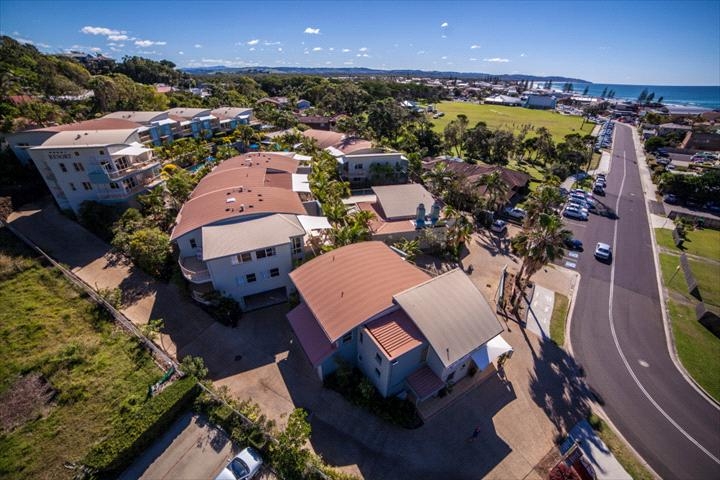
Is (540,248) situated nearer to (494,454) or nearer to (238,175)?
(494,454)

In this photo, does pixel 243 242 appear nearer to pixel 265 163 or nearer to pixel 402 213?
pixel 402 213

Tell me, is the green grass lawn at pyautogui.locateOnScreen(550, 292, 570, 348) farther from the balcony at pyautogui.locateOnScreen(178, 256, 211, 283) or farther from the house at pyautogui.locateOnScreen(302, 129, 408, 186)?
the house at pyautogui.locateOnScreen(302, 129, 408, 186)

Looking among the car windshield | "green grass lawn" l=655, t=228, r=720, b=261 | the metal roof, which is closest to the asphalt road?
"green grass lawn" l=655, t=228, r=720, b=261

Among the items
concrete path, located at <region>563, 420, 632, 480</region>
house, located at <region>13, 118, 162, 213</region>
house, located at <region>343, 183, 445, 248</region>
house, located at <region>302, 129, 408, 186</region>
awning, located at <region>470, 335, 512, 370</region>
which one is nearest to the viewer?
concrete path, located at <region>563, 420, 632, 480</region>

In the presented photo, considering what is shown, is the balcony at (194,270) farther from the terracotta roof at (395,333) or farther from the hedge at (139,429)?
the terracotta roof at (395,333)

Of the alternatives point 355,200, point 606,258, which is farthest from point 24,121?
point 606,258
